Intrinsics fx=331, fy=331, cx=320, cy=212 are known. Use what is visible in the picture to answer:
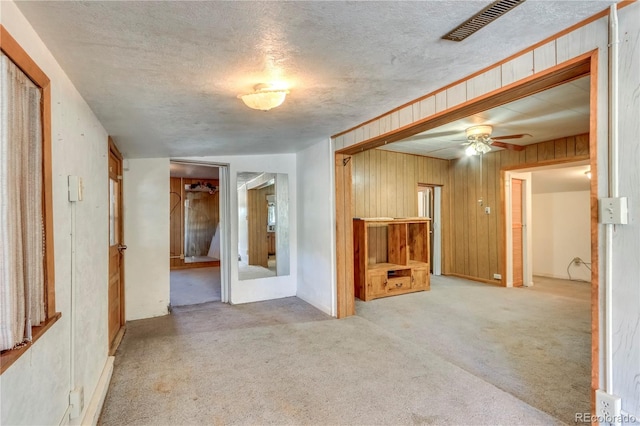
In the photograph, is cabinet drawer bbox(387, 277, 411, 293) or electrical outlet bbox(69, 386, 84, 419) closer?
electrical outlet bbox(69, 386, 84, 419)

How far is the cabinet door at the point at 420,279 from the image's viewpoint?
16.9ft

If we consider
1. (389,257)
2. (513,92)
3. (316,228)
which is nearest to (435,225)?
(389,257)

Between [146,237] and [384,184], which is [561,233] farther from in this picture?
[146,237]

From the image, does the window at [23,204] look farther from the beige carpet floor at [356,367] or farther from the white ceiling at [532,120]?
the white ceiling at [532,120]

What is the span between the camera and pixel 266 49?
1.65m

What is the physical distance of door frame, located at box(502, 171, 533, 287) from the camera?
18.0ft

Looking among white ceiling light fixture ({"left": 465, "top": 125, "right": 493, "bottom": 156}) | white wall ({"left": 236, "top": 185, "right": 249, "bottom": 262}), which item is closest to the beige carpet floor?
white wall ({"left": 236, "top": 185, "right": 249, "bottom": 262})

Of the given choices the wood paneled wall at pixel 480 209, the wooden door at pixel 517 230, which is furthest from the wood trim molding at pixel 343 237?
the wooden door at pixel 517 230

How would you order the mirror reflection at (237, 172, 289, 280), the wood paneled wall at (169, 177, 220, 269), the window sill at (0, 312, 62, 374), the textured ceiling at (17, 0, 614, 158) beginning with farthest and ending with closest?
the wood paneled wall at (169, 177, 220, 269) → the mirror reflection at (237, 172, 289, 280) → the textured ceiling at (17, 0, 614, 158) → the window sill at (0, 312, 62, 374)

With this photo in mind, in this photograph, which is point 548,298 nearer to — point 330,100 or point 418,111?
point 418,111

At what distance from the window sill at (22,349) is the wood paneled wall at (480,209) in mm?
5763

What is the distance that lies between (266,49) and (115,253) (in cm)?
279

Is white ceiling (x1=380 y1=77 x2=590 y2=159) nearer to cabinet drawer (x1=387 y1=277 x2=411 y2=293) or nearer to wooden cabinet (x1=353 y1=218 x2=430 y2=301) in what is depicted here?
wooden cabinet (x1=353 y1=218 x2=430 y2=301)

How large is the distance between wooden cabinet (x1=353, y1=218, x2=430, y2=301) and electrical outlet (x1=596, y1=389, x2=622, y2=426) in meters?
3.20
